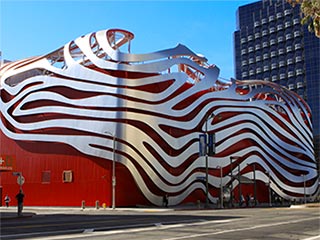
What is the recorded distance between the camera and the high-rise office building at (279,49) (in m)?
130

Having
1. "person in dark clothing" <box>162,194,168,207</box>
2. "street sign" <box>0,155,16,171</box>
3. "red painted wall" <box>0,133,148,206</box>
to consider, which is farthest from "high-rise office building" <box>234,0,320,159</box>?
"street sign" <box>0,155,16,171</box>

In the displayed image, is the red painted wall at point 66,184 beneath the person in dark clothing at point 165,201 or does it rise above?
above

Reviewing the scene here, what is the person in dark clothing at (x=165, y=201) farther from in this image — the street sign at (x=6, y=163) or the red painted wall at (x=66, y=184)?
the street sign at (x=6, y=163)

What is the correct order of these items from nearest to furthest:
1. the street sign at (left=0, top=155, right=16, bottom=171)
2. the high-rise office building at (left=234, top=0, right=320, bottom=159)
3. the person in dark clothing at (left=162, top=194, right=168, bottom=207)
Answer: the street sign at (left=0, top=155, right=16, bottom=171) < the person in dark clothing at (left=162, top=194, right=168, bottom=207) < the high-rise office building at (left=234, top=0, right=320, bottom=159)

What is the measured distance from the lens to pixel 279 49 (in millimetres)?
138250

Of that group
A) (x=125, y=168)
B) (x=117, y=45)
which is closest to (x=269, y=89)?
(x=117, y=45)

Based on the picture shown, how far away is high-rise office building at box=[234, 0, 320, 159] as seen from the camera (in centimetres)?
12950

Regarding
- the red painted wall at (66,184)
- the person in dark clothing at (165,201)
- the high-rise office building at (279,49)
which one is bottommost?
the person in dark clothing at (165,201)

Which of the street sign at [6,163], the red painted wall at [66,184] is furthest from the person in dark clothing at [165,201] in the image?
the street sign at [6,163]

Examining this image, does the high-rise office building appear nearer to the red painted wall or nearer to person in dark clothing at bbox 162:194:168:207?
person in dark clothing at bbox 162:194:168:207

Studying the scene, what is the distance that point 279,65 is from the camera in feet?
450

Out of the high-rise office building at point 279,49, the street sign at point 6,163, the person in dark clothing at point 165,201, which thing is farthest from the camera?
the high-rise office building at point 279,49

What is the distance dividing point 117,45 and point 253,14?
95.7 m

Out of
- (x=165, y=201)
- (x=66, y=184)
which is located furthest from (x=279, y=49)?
(x=66, y=184)
